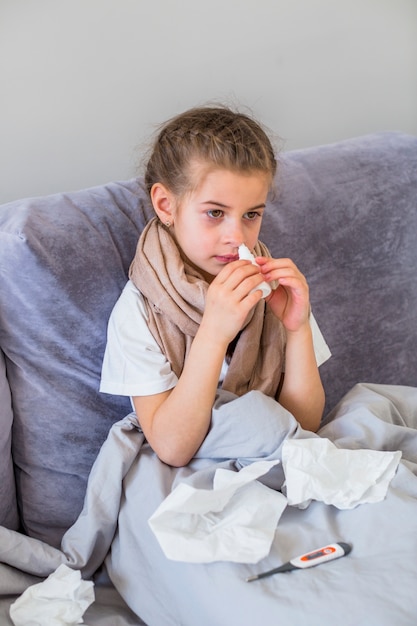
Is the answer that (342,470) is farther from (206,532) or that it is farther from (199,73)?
(199,73)

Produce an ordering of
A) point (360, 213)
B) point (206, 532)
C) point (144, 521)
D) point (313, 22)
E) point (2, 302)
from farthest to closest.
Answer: point (313, 22) < point (360, 213) < point (2, 302) < point (144, 521) < point (206, 532)

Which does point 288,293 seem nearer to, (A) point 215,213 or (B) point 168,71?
(A) point 215,213

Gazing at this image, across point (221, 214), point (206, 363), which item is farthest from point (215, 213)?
point (206, 363)

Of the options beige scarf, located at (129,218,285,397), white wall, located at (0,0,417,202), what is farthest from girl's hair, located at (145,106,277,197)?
white wall, located at (0,0,417,202)

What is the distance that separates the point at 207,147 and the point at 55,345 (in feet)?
1.41

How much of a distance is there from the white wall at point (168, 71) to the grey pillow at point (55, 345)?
0.29m

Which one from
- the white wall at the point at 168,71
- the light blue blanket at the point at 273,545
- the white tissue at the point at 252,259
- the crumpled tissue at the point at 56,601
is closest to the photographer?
the light blue blanket at the point at 273,545

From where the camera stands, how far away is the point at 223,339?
1.20 metres

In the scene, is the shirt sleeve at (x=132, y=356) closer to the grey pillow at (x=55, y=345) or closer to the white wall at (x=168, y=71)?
the grey pillow at (x=55, y=345)

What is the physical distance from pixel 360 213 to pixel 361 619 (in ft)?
3.06

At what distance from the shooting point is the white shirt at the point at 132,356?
4.16 feet

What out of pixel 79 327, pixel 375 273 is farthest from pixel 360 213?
pixel 79 327

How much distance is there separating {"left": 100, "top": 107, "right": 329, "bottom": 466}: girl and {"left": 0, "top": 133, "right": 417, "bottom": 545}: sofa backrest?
0.08 metres

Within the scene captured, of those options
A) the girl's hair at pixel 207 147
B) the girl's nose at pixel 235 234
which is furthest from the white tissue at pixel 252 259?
the girl's hair at pixel 207 147
